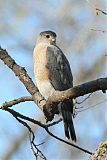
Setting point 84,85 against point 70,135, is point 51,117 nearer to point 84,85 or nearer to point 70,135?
point 70,135

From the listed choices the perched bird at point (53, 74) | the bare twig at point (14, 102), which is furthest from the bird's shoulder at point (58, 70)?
the bare twig at point (14, 102)

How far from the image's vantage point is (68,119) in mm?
4199

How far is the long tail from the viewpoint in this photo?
4.00m

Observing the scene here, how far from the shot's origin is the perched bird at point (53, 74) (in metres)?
4.29

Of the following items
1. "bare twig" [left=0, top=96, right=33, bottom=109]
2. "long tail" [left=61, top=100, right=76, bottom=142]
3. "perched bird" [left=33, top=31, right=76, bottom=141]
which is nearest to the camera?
"bare twig" [left=0, top=96, right=33, bottom=109]

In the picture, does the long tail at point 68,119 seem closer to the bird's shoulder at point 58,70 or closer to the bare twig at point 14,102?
the bird's shoulder at point 58,70

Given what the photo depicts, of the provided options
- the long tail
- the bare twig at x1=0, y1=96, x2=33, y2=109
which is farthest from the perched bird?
the bare twig at x1=0, y1=96, x2=33, y2=109

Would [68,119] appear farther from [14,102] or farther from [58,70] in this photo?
[14,102]

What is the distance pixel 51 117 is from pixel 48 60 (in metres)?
1.10

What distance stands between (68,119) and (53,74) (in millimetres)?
540

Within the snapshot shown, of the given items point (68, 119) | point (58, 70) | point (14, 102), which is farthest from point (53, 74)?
point (14, 102)

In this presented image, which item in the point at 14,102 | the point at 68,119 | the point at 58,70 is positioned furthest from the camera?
the point at 58,70

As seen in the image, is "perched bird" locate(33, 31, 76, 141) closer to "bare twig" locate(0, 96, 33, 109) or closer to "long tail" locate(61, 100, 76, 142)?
"long tail" locate(61, 100, 76, 142)

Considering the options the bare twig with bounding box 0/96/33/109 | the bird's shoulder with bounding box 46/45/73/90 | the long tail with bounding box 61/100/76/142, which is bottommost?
the long tail with bounding box 61/100/76/142
